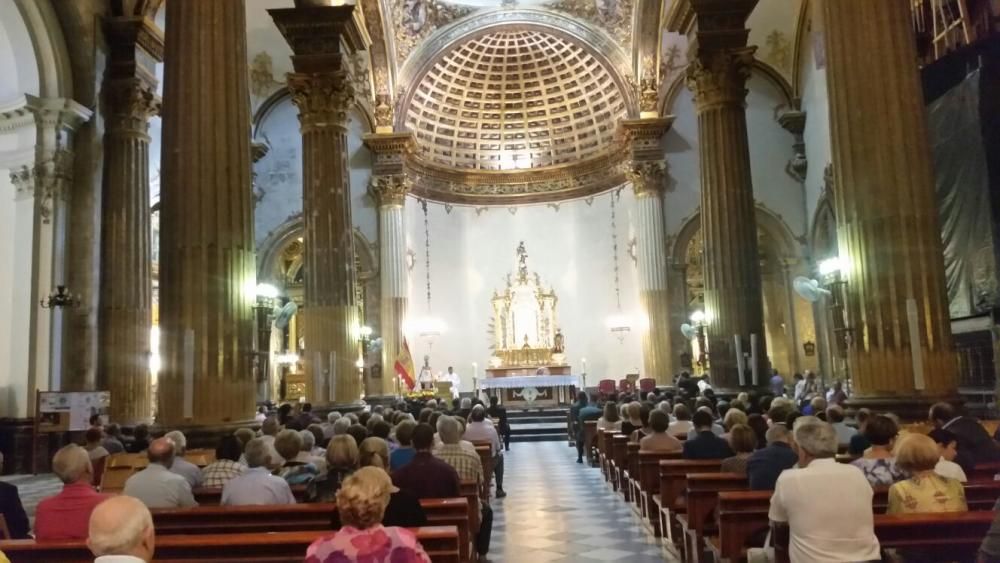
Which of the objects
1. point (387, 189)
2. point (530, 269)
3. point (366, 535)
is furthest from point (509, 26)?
point (366, 535)

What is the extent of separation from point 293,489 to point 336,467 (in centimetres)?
102

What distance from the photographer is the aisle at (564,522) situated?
745cm

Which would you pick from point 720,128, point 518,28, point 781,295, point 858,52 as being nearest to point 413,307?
point 518,28

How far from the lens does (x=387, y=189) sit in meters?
24.7

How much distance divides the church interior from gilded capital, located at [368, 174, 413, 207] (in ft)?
0.42

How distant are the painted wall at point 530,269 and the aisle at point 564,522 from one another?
13157 millimetres

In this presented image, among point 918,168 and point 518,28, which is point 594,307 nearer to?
point 518,28

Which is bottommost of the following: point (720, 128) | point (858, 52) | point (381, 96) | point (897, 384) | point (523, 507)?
point (523, 507)

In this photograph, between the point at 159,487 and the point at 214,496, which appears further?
the point at 214,496

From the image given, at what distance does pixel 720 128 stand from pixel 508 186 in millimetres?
15740

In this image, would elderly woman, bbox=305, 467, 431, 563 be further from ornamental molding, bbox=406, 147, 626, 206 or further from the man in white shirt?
ornamental molding, bbox=406, 147, 626, 206

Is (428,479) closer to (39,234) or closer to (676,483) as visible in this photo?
(676,483)

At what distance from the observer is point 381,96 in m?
24.9

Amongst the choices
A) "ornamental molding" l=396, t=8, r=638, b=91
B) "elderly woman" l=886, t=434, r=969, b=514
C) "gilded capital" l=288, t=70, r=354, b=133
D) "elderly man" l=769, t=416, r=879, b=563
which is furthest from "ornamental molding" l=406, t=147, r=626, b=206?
"elderly man" l=769, t=416, r=879, b=563
